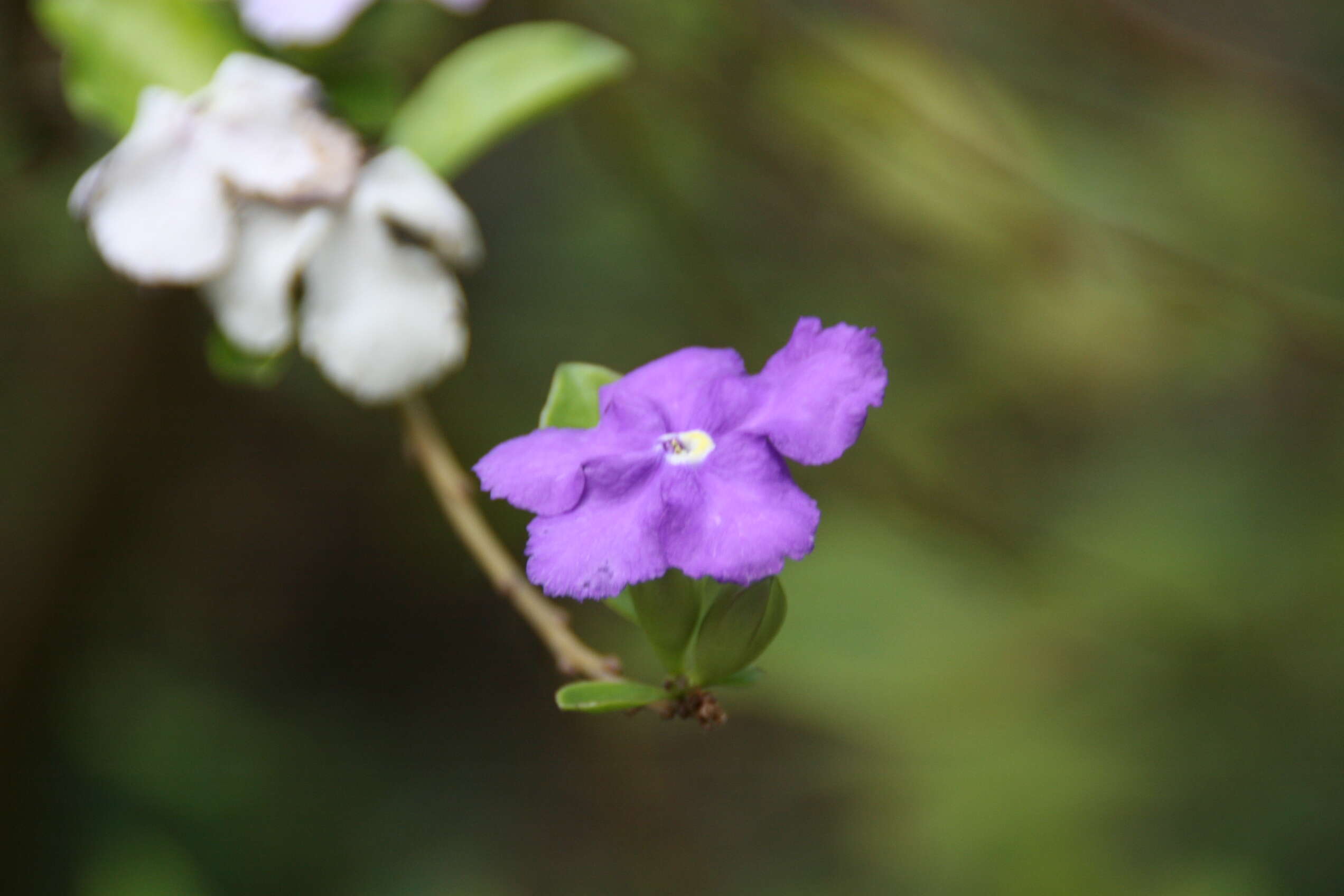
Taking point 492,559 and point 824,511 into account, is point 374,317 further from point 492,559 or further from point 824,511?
point 824,511

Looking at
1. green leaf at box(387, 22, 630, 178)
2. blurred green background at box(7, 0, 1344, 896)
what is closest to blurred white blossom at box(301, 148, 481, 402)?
green leaf at box(387, 22, 630, 178)

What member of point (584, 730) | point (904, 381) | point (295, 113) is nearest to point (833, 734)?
point (584, 730)

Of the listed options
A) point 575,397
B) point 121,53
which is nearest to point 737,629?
point 575,397

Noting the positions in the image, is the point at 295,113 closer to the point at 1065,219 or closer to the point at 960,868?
the point at 1065,219

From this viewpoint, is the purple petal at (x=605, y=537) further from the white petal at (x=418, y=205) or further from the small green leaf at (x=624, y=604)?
the white petal at (x=418, y=205)

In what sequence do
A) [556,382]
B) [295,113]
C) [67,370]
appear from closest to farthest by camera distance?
[556,382] → [295,113] → [67,370]
